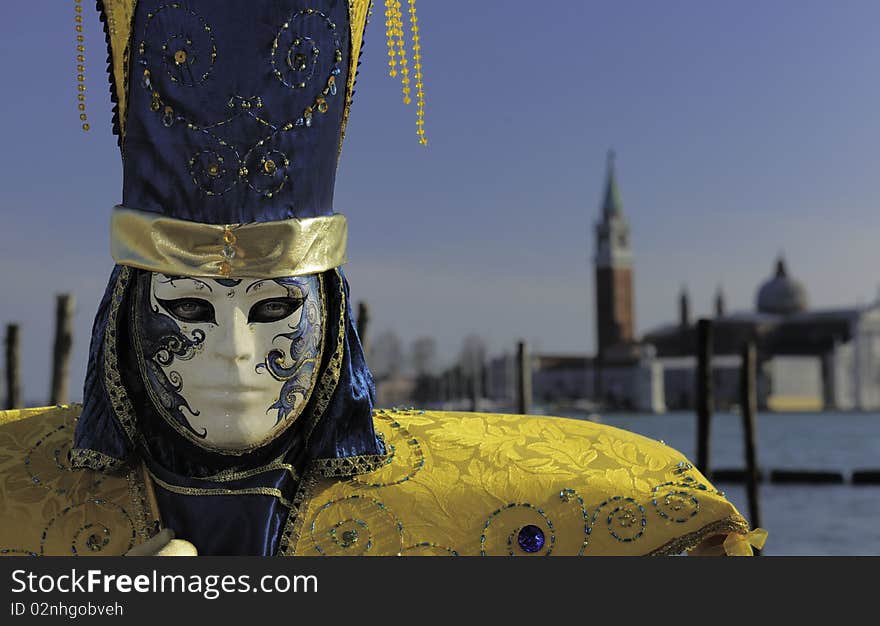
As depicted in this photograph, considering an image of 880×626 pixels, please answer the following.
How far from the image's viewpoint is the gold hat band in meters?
2.01

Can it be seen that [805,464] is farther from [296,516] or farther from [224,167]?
[224,167]

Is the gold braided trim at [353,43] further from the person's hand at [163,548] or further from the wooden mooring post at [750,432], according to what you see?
the wooden mooring post at [750,432]

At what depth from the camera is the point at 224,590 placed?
184cm

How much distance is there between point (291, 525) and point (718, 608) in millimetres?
778

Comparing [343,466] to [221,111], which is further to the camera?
[343,466]

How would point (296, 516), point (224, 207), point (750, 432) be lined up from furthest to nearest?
point (750, 432), point (296, 516), point (224, 207)

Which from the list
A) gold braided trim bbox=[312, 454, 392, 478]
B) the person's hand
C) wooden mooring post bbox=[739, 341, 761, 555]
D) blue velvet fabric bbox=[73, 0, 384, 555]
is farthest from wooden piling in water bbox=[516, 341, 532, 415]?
the person's hand

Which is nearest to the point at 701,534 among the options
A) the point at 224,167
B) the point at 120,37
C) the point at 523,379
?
the point at 224,167

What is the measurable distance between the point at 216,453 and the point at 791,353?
61411 millimetres

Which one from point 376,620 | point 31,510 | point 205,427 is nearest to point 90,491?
point 31,510

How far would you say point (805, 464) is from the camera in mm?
31938

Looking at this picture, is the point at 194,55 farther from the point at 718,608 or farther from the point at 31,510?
the point at 718,608

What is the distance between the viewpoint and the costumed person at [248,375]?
2.02 meters

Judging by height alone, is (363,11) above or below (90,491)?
above
